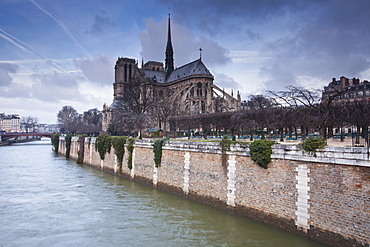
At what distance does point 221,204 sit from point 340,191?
519 centimetres

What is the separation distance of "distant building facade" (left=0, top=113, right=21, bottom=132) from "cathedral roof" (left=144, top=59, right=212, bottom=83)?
107439 mm

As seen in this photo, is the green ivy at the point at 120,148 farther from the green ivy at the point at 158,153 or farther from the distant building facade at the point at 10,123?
the distant building facade at the point at 10,123

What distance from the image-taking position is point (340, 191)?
8.42 metres

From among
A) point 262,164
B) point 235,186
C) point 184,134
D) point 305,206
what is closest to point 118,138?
point 235,186

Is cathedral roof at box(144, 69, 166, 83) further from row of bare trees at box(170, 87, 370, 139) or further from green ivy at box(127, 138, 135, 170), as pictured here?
green ivy at box(127, 138, 135, 170)

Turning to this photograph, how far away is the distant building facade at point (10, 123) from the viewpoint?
491ft

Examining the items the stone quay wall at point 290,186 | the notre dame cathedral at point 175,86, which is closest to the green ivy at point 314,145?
the stone quay wall at point 290,186

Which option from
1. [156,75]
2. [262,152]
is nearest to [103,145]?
[262,152]

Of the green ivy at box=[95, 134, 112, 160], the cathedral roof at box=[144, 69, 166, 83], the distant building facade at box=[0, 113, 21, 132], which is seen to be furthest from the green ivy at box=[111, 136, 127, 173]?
the distant building facade at box=[0, 113, 21, 132]

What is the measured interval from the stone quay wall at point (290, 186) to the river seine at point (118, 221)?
49cm

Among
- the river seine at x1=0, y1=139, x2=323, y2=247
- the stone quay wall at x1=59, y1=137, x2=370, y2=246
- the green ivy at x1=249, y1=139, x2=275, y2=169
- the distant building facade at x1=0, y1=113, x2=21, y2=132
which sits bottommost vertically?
the river seine at x1=0, y1=139, x2=323, y2=247

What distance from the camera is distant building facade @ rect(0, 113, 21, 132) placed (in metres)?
150

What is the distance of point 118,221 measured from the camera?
1206 centimetres

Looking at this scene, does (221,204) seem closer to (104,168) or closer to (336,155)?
(336,155)
